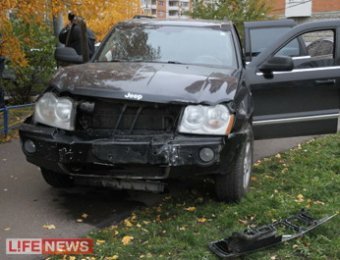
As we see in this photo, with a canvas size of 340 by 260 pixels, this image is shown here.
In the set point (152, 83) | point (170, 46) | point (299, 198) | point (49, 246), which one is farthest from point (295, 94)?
point (49, 246)

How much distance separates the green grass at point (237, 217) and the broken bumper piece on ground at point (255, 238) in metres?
0.05

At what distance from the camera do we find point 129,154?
4.18 metres

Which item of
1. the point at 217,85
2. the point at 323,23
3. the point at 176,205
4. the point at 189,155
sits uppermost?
the point at 323,23

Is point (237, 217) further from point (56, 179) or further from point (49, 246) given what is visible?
point (56, 179)

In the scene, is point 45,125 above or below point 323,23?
below

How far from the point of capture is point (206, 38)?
5.77 m

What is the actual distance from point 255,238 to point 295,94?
2524 mm

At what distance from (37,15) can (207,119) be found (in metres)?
4.07

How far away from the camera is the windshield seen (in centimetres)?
548

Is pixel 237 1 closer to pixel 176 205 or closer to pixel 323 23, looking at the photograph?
pixel 323 23

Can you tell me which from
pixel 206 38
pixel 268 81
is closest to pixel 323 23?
pixel 268 81

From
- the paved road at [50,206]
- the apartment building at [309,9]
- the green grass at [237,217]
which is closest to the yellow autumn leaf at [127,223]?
the green grass at [237,217]

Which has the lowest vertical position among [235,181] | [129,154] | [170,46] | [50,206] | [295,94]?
[50,206]

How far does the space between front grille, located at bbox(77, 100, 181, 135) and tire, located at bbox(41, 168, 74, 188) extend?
0.91 meters
